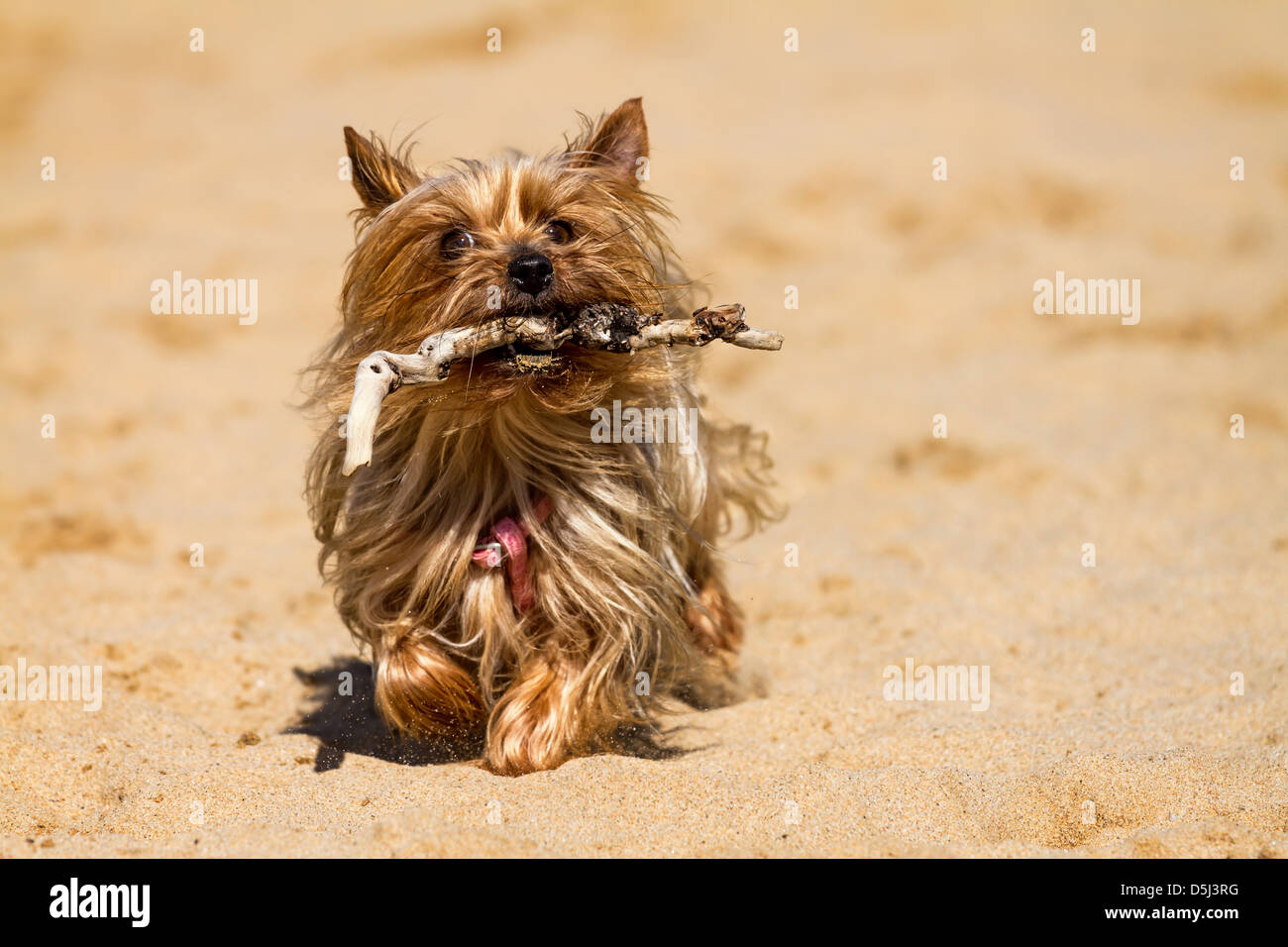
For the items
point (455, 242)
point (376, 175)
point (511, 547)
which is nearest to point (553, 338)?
point (455, 242)

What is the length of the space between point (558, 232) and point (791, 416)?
4.44 metres

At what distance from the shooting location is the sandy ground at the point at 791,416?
3.78m

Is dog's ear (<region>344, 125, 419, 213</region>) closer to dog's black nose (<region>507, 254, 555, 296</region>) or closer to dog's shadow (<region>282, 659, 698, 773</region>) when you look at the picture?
dog's black nose (<region>507, 254, 555, 296</region>)

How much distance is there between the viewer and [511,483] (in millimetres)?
4121

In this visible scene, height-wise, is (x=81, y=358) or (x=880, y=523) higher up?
(x=81, y=358)

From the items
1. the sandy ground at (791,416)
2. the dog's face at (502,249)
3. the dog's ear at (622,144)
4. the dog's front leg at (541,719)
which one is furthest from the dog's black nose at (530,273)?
the sandy ground at (791,416)

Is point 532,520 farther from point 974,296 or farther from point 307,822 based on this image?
point 974,296

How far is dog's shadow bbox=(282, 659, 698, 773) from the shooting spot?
4.23m

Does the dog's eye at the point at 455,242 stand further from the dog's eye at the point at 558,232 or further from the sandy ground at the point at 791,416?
the sandy ground at the point at 791,416

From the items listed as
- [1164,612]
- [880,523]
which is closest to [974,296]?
[880,523]

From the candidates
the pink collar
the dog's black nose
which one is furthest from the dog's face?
the pink collar

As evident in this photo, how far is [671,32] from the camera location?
14750mm

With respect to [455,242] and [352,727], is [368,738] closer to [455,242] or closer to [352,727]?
[352,727]
